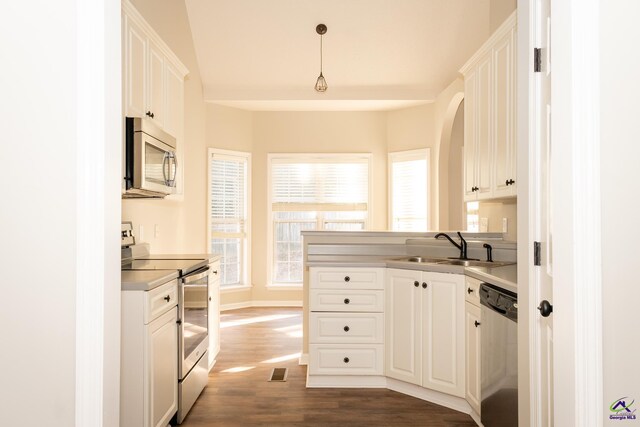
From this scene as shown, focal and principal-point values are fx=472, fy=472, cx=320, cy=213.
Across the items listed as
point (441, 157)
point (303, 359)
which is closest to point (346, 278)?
point (303, 359)

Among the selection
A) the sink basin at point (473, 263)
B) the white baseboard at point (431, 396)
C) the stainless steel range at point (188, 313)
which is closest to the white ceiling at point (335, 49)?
the sink basin at point (473, 263)

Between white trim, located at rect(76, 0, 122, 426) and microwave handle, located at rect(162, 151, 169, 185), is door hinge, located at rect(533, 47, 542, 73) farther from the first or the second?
microwave handle, located at rect(162, 151, 169, 185)

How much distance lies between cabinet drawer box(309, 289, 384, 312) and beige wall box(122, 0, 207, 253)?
58.2 inches

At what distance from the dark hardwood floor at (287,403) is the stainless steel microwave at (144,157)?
1.46 meters

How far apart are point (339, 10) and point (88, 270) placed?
15.2 feet

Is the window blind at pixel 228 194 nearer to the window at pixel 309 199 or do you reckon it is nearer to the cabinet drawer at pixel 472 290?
the window at pixel 309 199

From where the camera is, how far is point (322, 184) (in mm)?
6723

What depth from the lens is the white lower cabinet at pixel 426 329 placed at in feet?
9.73

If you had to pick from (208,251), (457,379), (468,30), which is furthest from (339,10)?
(457,379)

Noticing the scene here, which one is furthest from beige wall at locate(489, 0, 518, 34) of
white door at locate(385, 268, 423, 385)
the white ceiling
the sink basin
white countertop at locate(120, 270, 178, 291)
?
white countertop at locate(120, 270, 178, 291)

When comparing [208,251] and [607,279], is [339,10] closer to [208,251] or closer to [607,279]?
[208,251]

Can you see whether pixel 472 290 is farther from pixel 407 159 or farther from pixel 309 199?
pixel 309 199

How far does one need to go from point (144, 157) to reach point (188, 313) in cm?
100

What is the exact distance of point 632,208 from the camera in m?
1.23
